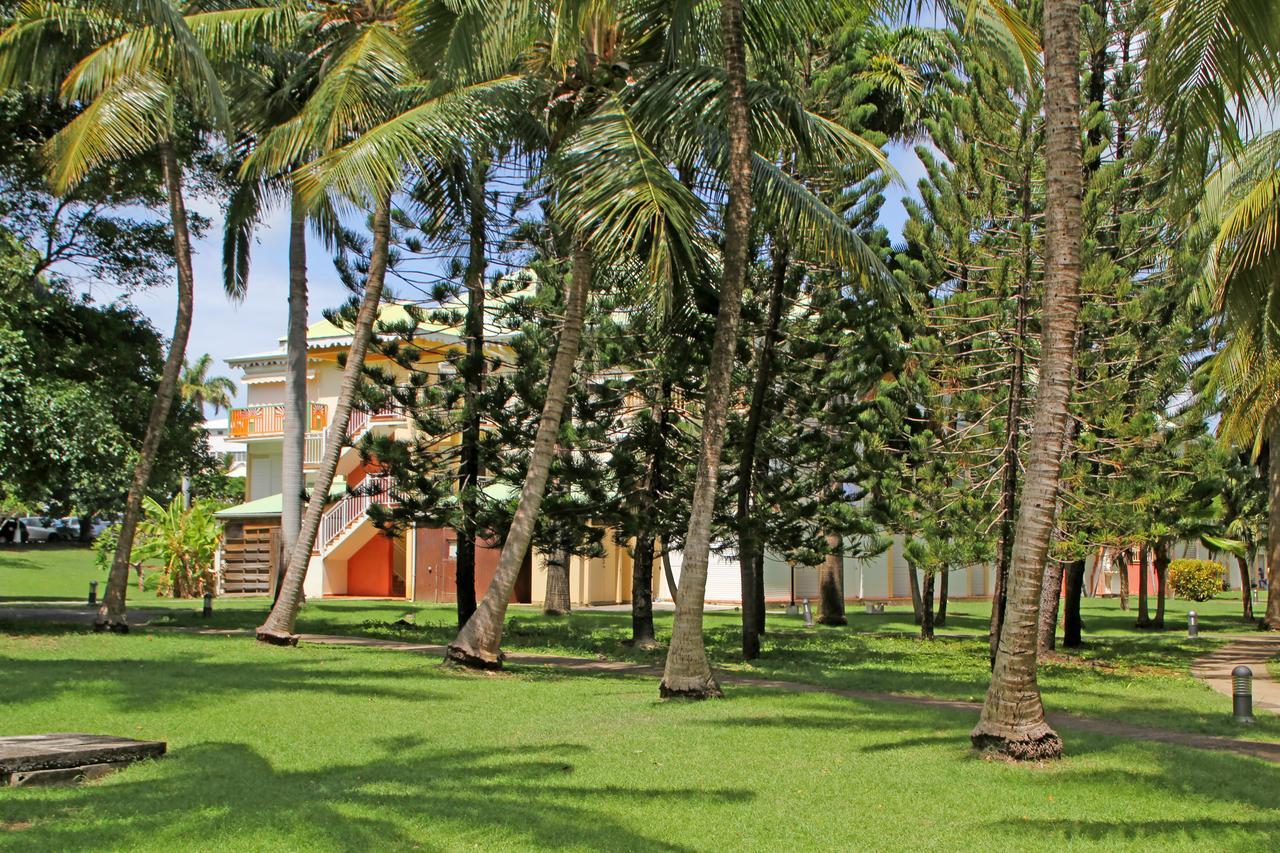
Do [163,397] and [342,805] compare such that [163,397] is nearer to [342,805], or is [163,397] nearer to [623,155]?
[623,155]

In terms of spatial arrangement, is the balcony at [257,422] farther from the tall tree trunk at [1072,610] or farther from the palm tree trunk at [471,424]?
the tall tree trunk at [1072,610]

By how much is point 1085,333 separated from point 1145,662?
5.80m

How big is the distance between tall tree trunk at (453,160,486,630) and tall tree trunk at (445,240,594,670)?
710 centimetres

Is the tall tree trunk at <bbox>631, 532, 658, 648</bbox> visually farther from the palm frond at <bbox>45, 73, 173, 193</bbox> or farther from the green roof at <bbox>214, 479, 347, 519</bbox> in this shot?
the green roof at <bbox>214, 479, 347, 519</bbox>

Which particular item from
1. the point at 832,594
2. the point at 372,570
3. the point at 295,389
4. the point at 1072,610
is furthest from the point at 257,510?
the point at 1072,610

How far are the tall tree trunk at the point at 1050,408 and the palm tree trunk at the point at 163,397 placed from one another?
45.1ft

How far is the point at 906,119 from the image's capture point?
30422mm

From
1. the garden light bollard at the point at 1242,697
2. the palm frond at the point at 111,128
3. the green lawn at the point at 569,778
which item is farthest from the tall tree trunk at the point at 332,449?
the garden light bollard at the point at 1242,697

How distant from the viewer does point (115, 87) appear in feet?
56.7

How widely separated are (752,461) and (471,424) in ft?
22.6

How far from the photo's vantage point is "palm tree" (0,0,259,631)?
16355 millimetres

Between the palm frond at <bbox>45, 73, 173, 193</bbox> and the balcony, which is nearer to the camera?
the palm frond at <bbox>45, 73, 173, 193</bbox>

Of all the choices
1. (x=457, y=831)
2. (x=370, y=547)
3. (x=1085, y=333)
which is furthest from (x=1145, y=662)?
(x=370, y=547)

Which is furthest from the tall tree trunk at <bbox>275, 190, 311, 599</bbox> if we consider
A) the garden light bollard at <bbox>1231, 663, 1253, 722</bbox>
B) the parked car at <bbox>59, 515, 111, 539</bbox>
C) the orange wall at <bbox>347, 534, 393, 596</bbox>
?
the parked car at <bbox>59, 515, 111, 539</bbox>
